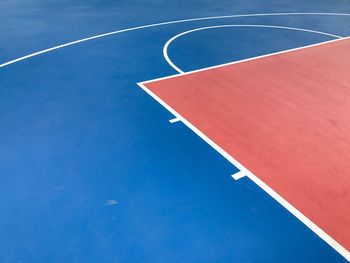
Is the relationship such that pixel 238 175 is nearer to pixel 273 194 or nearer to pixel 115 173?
pixel 273 194

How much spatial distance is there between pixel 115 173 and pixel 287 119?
276cm

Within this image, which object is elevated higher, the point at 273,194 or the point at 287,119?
the point at 287,119

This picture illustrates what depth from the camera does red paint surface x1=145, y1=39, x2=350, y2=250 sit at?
11.4 ft

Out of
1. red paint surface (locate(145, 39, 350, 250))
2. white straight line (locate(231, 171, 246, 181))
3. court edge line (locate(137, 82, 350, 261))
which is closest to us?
court edge line (locate(137, 82, 350, 261))

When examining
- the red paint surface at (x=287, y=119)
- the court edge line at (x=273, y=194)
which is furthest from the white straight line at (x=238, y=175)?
the red paint surface at (x=287, y=119)

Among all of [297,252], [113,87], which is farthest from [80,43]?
[297,252]

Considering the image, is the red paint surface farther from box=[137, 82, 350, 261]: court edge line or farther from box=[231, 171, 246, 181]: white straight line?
box=[231, 171, 246, 181]: white straight line

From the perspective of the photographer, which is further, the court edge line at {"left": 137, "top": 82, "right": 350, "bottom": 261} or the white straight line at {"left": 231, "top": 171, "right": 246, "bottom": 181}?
the white straight line at {"left": 231, "top": 171, "right": 246, "bottom": 181}

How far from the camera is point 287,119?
4734 mm

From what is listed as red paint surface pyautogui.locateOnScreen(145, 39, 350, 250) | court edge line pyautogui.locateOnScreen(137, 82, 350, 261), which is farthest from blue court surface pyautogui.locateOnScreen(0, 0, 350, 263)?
red paint surface pyautogui.locateOnScreen(145, 39, 350, 250)

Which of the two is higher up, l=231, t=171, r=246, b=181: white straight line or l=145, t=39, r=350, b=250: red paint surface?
l=145, t=39, r=350, b=250: red paint surface

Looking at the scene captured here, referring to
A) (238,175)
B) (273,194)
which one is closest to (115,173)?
(238,175)

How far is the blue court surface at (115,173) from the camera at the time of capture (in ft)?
9.54

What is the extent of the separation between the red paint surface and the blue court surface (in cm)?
28
